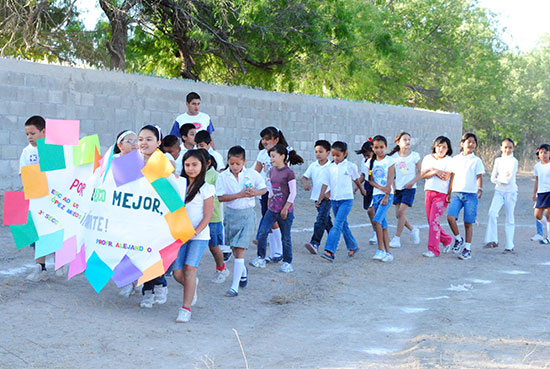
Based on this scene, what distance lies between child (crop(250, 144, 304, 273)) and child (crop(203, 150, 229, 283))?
0.78m

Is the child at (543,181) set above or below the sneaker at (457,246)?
above

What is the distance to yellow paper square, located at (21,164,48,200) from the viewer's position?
22.0 ft

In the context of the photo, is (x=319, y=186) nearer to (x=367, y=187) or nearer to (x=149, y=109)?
(x=367, y=187)

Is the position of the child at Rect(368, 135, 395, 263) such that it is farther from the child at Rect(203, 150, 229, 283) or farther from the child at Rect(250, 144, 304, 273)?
the child at Rect(203, 150, 229, 283)

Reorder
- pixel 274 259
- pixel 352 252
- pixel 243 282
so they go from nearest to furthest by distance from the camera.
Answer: pixel 243 282 < pixel 274 259 < pixel 352 252

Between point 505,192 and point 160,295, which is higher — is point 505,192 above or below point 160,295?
above

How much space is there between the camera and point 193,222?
241 inches

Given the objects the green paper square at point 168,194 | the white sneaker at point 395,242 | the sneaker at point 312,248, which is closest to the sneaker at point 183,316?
the green paper square at point 168,194

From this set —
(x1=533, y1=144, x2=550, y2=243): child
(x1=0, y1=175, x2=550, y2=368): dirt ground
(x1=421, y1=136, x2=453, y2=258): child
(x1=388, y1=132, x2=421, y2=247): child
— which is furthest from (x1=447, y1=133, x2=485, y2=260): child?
(x1=533, y1=144, x2=550, y2=243): child

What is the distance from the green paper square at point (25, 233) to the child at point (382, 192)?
441cm

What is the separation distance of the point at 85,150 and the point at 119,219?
3.14ft

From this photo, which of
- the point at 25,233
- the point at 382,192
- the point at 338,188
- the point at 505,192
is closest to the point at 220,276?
the point at 25,233

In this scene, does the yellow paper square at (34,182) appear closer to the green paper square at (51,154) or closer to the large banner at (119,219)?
the green paper square at (51,154)

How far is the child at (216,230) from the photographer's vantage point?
24.2 feet
